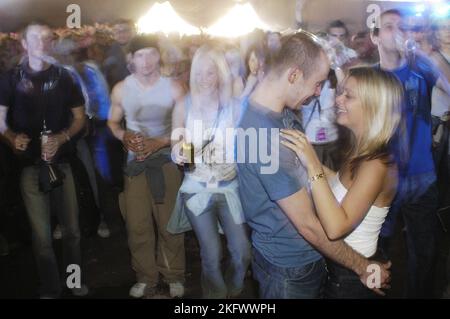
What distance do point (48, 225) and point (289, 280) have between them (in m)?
1.61

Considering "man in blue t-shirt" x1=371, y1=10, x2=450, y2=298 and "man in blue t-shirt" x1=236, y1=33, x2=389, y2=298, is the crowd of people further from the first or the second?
"man in blue t-shirt" x1=236, y1=33, x2=389, y2=298

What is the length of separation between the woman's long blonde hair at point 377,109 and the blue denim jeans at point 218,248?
1039mm

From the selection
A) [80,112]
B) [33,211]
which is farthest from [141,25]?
[33,211]

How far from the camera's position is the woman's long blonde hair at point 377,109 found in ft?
5.32

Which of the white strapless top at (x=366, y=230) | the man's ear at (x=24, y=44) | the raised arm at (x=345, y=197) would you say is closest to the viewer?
the raised arm at (x=345, y=197)

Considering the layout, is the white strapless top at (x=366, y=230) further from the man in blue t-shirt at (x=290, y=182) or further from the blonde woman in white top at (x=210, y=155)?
the blonde woman in white top at (x=210, y=155)

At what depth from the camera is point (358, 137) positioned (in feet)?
5.55

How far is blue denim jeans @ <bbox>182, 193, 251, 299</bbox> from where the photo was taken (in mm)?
2484

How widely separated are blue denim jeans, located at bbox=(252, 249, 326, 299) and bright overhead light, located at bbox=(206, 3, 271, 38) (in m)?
1.35

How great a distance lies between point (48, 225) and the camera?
2.54 meters

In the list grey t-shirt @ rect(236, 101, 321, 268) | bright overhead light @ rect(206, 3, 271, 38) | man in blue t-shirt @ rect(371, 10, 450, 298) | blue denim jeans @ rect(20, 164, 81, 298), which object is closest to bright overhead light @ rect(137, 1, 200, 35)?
bright overhead light @ rect(206, 3, 271, 38)

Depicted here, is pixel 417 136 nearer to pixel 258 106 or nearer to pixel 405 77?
pixel 405 77

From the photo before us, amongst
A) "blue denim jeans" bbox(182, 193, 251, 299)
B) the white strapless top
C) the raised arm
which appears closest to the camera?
the raised arm

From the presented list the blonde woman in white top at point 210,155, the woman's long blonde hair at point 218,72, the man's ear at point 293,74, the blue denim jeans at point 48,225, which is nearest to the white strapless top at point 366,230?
the man's ear at point 293,74
